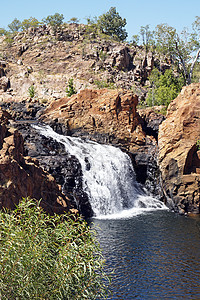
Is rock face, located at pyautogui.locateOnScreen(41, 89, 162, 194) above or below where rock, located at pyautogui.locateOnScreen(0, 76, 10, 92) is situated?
below

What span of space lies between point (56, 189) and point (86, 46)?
97174 mm

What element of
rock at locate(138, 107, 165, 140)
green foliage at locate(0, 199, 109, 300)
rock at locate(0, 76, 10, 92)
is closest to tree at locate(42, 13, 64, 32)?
rock at locate(0, 76, 10, 92)

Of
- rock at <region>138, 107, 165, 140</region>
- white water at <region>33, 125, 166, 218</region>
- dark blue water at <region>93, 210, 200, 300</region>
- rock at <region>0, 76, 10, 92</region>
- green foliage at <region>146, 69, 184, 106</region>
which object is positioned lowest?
dark blue water at <region>93, 210, 200, 300</region>

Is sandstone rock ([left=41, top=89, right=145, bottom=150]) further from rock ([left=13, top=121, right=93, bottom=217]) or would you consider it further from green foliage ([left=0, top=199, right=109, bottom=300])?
green foliage ([left=0, top=199, right=109, bottom=300])

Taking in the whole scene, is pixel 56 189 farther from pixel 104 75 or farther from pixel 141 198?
pixel 104 75

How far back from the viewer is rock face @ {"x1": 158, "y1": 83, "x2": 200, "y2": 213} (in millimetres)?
37406

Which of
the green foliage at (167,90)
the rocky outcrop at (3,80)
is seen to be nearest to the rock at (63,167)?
the green foliage at (167,90)

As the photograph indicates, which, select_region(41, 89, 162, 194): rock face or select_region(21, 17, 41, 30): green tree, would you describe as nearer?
select_region(41, 89, 162, 194): rock face

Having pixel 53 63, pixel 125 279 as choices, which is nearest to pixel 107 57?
pixel 53 63

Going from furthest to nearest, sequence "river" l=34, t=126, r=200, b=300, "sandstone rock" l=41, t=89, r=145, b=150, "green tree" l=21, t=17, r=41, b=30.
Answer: "green tree" l=21, t=17, r=41, b=30, "sandstone rock" l=41, t=89, r=145, b=150, "river" l=34, t=126, r=200, b=300

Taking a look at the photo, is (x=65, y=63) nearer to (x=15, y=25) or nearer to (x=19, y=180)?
(x=15, y=25)

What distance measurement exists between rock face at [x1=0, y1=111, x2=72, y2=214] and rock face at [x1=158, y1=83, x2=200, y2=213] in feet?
46.4

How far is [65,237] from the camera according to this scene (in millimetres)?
11203

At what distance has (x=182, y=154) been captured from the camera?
38531mm
